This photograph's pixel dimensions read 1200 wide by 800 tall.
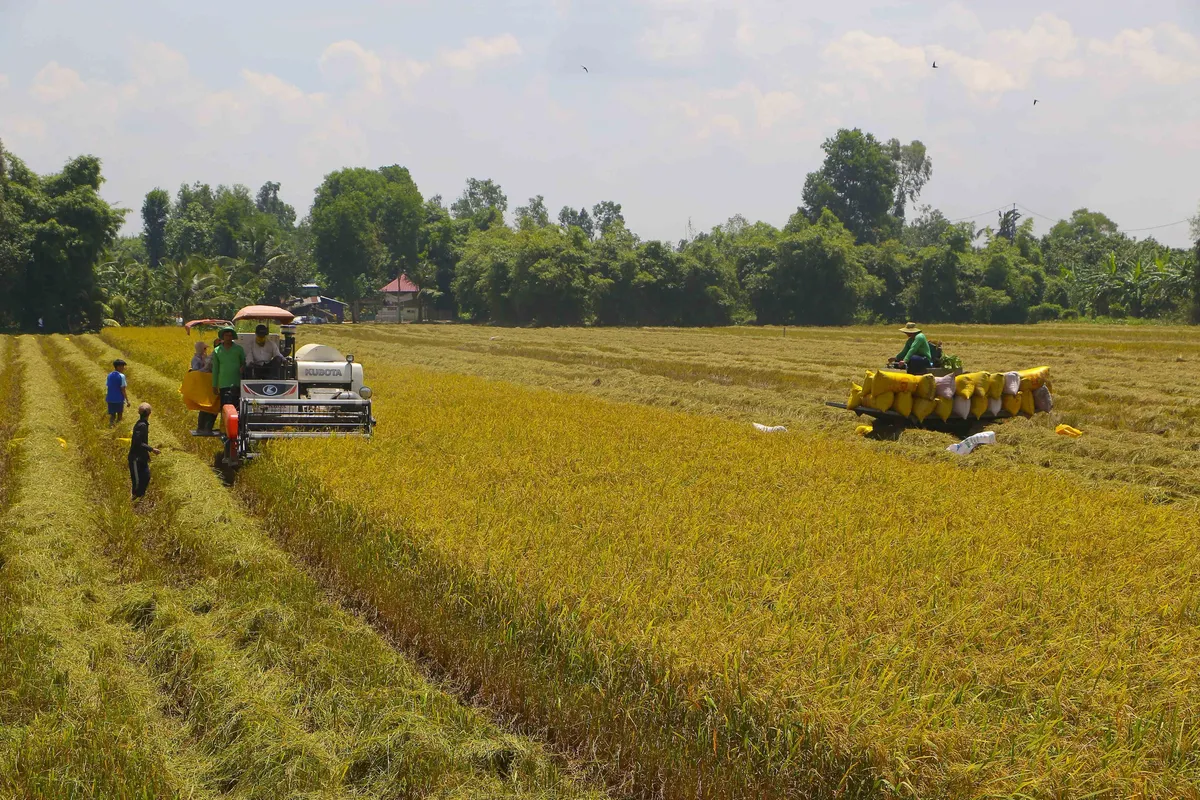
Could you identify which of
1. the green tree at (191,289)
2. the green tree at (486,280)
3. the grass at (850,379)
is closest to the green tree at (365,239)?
the green tree at (486,280)

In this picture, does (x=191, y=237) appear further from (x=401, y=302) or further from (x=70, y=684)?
(x=70, y=684)

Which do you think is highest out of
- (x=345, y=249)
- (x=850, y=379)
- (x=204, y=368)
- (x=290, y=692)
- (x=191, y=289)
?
(x=345, y=249)

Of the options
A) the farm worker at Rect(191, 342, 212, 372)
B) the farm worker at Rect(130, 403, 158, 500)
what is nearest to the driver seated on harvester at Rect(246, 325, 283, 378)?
the farm worker at Rect(191, 342, 212, 372)

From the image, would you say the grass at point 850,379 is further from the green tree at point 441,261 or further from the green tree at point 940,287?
the green tree at point 441,261

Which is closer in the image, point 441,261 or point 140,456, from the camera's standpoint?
point 140,456

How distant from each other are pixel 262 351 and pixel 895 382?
30.6 feet

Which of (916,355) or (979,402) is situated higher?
(916,355)

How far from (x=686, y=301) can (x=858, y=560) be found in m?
64.5

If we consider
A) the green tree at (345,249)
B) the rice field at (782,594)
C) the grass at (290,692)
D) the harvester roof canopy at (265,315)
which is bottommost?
the grass at (290,692)

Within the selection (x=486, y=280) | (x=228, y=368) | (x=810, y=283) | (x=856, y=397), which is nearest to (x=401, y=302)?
(x=486, y=280)

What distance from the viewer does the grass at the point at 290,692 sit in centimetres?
441

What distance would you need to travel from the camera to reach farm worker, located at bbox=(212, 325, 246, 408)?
11656mm

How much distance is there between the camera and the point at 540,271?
6644 cm

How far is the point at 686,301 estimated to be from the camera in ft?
230
